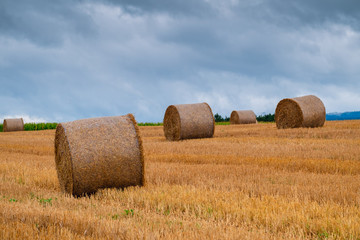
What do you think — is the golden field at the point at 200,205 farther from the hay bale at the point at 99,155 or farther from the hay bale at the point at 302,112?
the hay bale at the point at 302,112

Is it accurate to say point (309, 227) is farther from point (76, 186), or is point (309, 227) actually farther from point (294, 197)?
point (76, 186)

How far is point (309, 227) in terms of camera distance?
4.21 m

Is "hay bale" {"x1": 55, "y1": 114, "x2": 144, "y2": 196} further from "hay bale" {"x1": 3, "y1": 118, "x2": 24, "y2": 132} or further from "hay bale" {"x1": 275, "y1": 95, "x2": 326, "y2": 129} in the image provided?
"hay bale" {"x1": 3, "y1": 118, "x2": 24, "y2": 132}

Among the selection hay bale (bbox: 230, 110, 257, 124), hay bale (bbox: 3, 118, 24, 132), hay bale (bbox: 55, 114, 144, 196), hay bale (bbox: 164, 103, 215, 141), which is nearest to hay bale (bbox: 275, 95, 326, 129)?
hay bale (bbox: 164, 103, 215, 141)

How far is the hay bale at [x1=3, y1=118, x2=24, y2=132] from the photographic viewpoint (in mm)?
33938

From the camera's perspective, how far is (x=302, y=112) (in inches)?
714

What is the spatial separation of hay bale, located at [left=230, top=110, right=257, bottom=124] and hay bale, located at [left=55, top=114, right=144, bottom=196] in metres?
25.7

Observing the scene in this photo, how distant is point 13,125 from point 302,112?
27.1m

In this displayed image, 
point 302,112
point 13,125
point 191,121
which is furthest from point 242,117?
point 13,125

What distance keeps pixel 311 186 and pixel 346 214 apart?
5.55 ft

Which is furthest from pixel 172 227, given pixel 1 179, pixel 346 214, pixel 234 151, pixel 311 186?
pixel 234 151

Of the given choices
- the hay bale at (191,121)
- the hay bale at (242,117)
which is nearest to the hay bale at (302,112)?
the hay bale at (191,121)

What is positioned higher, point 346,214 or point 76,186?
point 76,186

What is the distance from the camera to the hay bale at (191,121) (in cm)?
1614
